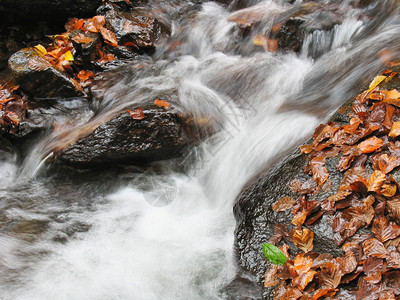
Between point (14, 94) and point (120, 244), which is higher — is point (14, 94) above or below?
above

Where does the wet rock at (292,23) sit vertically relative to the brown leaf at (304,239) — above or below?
above

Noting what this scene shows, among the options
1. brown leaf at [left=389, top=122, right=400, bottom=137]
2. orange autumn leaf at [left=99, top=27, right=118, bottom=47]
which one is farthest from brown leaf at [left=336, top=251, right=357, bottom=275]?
orange autumn leaf at [left=99, top=27, right=118, bottom=47]

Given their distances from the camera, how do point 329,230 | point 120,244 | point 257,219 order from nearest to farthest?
point 329,230 < point 257,219 < point 120,244

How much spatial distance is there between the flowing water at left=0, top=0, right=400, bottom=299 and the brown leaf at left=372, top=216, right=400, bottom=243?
4.10 feet

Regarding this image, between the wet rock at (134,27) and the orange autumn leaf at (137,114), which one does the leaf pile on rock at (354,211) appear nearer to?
the orange autumn leaf at (137,114)

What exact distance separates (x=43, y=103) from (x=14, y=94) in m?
A: 0.54

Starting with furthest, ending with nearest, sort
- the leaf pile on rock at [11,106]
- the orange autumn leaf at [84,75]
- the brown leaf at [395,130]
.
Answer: the orange autumn leaf at [84,75] → the leaf pile on rock at [11,106] → the brown leaf at [395,130]

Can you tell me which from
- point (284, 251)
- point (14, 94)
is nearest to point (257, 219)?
point (284, 251)

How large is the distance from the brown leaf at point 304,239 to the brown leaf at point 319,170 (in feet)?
1.62

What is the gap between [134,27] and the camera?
20.9 feet

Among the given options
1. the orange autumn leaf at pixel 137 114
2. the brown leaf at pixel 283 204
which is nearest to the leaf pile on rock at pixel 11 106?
the orange autumn leaf at pixel 137 114

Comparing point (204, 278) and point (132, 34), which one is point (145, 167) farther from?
point (132, 34)

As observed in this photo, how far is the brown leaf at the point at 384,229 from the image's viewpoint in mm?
2288

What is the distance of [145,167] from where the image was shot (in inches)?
176
